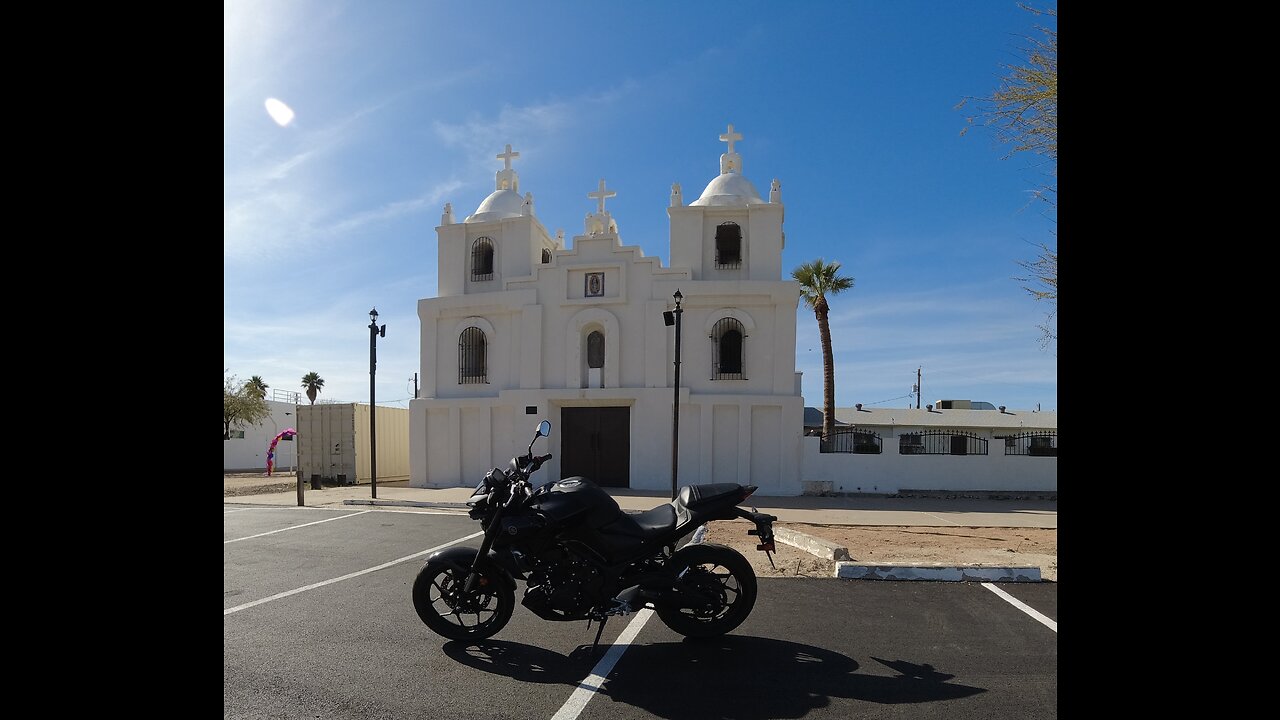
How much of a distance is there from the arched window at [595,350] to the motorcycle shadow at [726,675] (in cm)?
1542

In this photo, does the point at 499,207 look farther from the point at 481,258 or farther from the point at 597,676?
the point at 597,676

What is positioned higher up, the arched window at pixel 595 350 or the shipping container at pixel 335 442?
the arched window at pixel 595 350

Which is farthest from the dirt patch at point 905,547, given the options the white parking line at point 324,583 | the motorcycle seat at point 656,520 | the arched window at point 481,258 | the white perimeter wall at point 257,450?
the white perimeter wall at point 257,450

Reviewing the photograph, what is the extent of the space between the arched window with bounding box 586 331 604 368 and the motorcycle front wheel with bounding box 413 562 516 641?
15165mm

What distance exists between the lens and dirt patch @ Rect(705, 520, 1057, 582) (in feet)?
26.4

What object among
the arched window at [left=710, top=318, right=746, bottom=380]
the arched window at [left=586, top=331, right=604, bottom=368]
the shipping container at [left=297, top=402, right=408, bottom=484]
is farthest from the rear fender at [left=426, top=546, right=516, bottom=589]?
the shipping container at [left=297, top=402, right=408, bottom=484]

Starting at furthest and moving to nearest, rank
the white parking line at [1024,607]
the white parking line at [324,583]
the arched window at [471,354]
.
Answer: the arched window at [471,354] → the white parking line at [324,583] → the white parking line at [1024,607]

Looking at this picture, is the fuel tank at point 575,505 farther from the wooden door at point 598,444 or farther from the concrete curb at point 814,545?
the wooden door at point 598,444

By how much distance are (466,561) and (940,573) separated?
5.09m

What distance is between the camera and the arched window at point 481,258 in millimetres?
22219

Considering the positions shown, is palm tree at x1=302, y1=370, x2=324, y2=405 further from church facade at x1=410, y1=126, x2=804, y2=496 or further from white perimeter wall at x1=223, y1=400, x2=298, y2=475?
church facade at x1=410, y1=126, x2=804, y2=496

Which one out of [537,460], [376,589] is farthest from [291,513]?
[537,460]
